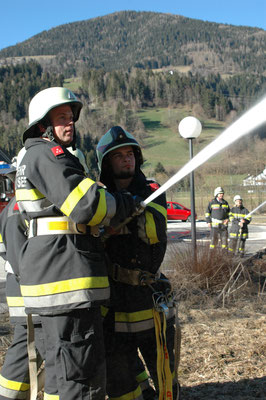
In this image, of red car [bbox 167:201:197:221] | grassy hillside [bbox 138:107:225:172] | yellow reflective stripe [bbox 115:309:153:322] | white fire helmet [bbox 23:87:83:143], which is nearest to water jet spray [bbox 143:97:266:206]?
white fire helmet [bbox 23:87:83:143]

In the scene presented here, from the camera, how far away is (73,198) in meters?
2.06

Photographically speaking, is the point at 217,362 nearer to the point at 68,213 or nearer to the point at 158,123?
the point at 68,213

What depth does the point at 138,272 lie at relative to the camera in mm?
2553

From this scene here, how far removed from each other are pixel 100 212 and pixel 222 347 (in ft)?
9.07

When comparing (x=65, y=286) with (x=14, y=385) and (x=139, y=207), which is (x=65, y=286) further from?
(x=14, y=385)

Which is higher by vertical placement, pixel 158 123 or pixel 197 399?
pixel 158 123

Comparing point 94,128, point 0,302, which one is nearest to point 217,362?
point 0,302

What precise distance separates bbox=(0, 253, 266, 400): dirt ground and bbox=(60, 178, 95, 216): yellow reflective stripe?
2079mm

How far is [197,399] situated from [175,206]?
22473mm

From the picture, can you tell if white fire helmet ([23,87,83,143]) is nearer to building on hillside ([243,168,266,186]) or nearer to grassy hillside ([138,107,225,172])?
building on hillside ([243,168,266,186])

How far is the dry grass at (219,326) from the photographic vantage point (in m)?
3.50

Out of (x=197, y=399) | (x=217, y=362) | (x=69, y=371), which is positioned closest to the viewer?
(x=69, y=371)

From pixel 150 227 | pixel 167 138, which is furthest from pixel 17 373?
pixel 167 138

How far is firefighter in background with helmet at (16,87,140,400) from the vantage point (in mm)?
2068
